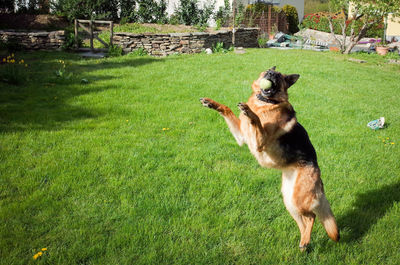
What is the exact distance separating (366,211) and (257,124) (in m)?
2.30

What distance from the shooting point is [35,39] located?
13.1 meters

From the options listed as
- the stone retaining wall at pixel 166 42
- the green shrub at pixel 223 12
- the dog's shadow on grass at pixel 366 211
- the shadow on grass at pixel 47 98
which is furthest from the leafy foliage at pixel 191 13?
the dog's shadow on grass at pixel 366 211

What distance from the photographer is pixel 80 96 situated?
24.2 feet

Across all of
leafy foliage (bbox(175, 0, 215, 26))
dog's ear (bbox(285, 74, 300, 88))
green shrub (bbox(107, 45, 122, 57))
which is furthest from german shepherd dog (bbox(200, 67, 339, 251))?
leafy foliage (bbox(175, 0, 215, 26))

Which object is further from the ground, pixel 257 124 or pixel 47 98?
pixel 257 124

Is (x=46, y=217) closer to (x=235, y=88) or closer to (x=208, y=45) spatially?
(x=235, y=88)

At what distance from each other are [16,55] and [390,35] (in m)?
24.0

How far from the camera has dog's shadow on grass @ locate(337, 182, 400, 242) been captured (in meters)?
3.27

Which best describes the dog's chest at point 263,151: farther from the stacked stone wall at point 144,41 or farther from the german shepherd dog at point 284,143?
the stacked stone wall at point 144,41

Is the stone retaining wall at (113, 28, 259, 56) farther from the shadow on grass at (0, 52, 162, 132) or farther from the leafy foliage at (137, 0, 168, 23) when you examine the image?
the leafy foliage at (137, 0, 168, 23)

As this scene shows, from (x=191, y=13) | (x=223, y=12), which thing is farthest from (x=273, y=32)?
(x=191, y=13)

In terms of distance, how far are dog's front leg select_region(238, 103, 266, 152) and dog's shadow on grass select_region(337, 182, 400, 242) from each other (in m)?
1.68

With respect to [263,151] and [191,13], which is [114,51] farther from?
[263,151]

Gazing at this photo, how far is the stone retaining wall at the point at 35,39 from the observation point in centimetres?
1280
